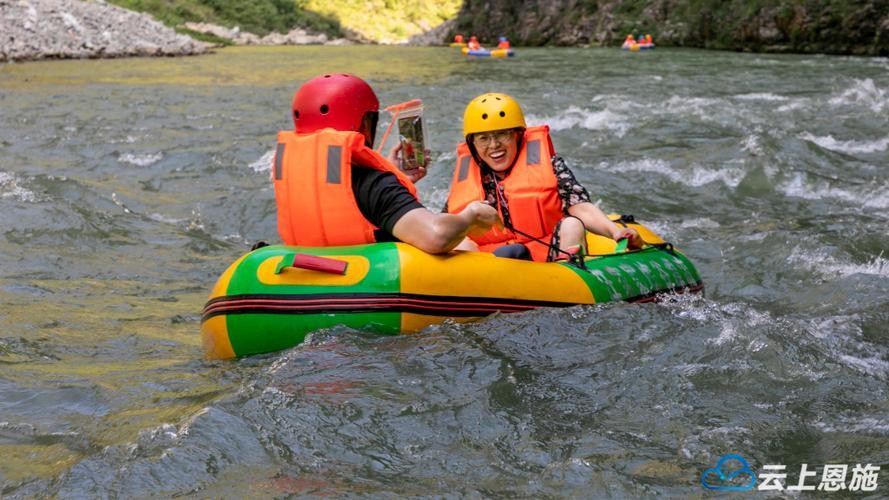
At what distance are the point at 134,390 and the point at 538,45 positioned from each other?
35903 mm

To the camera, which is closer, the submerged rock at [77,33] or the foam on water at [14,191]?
the foam on water at [14,191]

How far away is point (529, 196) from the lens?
5371mm

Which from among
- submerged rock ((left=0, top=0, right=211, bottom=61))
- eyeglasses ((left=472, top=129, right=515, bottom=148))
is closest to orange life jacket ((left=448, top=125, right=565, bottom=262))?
eyeglasses ((left=472, top=129, right=515, bottom=148))

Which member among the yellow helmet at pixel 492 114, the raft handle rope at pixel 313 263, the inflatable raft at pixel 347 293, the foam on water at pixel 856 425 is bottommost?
the foam on water at pixel 856 425

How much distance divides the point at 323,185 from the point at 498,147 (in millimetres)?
1499

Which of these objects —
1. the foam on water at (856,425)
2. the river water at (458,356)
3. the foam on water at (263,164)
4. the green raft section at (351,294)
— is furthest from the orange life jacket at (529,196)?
the foam on water at (263,164)

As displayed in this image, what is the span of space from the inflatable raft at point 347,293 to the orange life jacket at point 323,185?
12cm

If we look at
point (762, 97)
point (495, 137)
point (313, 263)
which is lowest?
point (762, 97)

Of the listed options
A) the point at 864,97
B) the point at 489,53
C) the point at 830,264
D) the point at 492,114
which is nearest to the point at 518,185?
the point at 492,114

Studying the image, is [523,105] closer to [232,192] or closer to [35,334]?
[232,192]

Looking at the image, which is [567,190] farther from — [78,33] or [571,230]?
[78,33]

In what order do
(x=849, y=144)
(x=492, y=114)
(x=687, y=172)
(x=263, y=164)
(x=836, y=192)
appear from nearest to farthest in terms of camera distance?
(x=492, y=114) → (x=836, y=192) → (x=687, y=172) → (x=263, y=164) → (x=849, y=144)

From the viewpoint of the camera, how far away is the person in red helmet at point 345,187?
4270mm

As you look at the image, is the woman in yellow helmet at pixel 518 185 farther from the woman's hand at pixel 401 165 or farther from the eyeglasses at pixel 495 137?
the woman's hand at pixel 401 165
